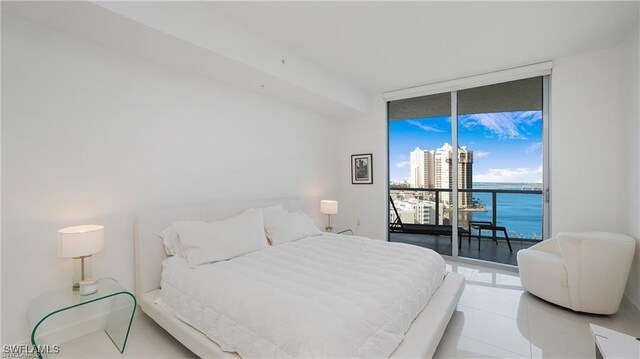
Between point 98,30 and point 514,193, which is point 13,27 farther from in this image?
point 514,193

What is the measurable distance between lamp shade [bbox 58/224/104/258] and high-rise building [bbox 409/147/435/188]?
14.3 feet

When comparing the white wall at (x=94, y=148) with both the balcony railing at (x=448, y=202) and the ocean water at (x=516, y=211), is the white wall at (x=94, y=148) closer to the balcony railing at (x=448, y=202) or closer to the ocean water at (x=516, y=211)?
the balcony railing at (x=448, y=202)

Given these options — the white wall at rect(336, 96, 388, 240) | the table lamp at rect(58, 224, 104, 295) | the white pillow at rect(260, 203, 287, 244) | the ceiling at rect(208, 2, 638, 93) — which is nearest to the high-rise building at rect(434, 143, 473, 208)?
the white wall at rect(336, 96, 388, 240)

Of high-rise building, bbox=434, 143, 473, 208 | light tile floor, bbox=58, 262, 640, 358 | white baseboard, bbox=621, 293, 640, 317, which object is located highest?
high-rise building, bbox=434, 143, 473, 208

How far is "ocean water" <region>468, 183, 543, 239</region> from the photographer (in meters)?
3.75

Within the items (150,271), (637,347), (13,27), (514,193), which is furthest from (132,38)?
(514,193)

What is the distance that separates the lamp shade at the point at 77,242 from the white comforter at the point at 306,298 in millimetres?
565

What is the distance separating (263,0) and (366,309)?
241 centimetres

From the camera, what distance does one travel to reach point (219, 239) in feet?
8.12

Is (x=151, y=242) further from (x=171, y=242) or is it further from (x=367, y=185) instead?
(x=367, y=185)

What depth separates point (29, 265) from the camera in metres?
1.94

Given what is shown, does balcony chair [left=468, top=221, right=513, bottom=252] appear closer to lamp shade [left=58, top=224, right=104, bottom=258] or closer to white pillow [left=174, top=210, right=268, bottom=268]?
white pillow [left=174, top=210, right=268, bottom=268]

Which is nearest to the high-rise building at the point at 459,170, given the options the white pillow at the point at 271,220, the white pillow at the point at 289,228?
the white pillow at the point at 289,228

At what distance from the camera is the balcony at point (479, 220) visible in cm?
391
